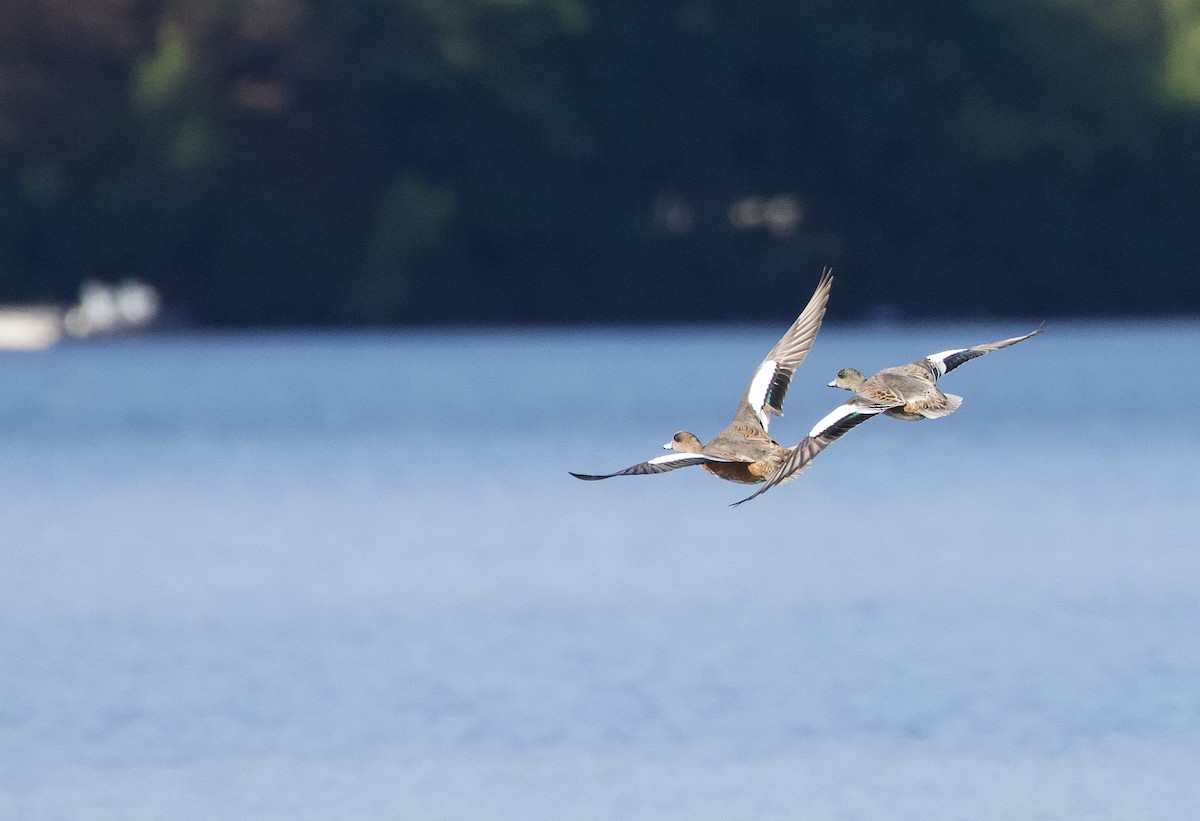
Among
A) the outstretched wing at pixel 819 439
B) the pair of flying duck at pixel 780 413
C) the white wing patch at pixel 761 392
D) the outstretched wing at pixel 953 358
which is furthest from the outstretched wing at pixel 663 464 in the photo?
the outstretched wing at pixel 953 358

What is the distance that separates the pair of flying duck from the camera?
27.0 feet

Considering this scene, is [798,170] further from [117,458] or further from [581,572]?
[581,572]

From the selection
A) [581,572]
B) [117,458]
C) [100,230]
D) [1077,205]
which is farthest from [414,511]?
[1077,205]

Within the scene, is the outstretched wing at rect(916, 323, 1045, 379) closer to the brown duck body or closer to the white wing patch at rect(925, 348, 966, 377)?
the white wing patch at rect(925, 348, 966, 377)

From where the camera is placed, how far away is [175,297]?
243ft

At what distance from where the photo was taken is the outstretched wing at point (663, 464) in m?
8.13

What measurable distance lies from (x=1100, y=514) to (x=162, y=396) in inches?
1195

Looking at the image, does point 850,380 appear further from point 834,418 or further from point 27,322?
point 27,322

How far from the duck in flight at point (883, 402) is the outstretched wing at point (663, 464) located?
0.73 ft

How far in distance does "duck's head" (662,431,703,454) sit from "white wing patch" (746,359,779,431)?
29 cm

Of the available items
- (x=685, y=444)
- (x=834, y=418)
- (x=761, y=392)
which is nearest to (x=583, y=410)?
(x=761, y=392)

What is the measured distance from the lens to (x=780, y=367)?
953 centimetres

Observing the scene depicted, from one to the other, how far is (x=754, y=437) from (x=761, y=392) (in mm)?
365

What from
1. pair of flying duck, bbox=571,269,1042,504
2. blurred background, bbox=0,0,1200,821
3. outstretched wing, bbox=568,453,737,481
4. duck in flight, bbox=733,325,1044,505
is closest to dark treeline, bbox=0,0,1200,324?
blurred background, bbox=0,0,1200,821
